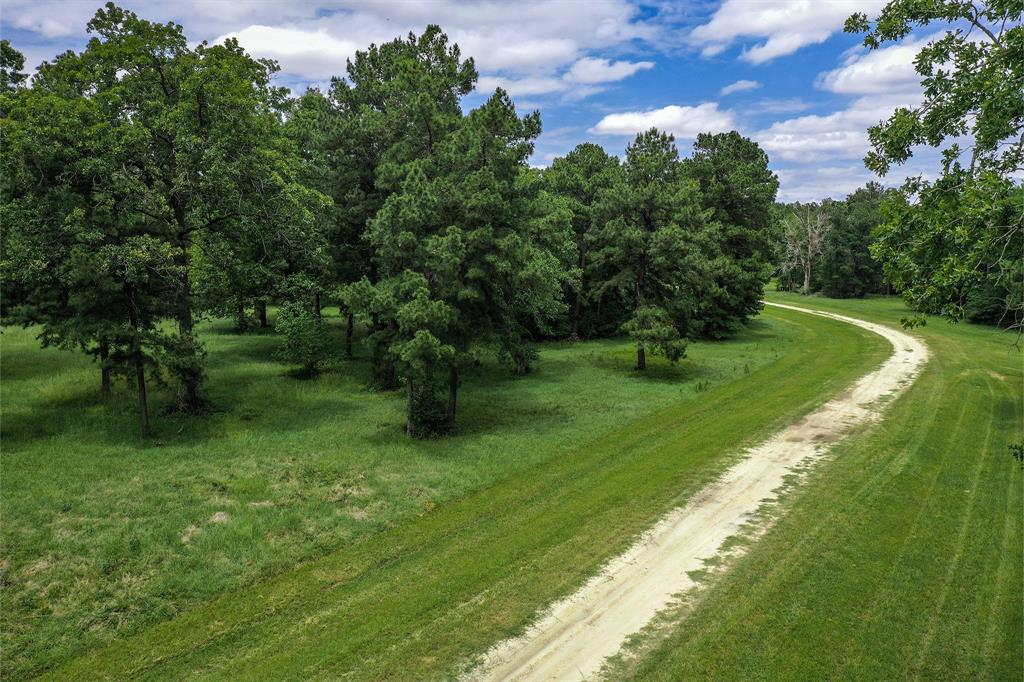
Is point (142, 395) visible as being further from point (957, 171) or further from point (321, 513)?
point (957, 171)

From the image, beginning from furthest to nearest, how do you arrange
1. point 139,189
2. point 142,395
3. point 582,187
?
1. point 582,187
2. point 142,395
3. point 139,189

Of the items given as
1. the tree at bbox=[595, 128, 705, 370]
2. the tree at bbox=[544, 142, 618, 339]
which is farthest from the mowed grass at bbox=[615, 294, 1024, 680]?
the tree at bbox=[544, 142, 618, 339]

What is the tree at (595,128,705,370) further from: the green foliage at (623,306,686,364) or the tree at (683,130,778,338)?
the tree at (683,130,778,338)

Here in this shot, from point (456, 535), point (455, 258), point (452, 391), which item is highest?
point (455, 258)

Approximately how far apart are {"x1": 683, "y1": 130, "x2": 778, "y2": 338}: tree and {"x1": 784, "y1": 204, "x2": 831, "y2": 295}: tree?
115 feet

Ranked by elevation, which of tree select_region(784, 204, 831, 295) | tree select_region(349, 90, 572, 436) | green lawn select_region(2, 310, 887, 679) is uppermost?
tree select_region(784, 204, 831, 295)

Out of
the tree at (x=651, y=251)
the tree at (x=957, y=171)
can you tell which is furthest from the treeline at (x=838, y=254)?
the tree at (x=957, y=171)

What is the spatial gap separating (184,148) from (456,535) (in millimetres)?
17180

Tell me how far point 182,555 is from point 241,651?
12.7 ft

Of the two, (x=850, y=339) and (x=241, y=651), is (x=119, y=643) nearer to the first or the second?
(x=241, y=651)

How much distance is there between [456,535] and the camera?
12.6 meters

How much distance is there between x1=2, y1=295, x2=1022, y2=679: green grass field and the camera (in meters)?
8.87

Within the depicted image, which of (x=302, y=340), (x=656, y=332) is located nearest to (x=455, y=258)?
(x=302, y=340)

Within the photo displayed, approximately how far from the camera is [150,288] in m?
19.5
